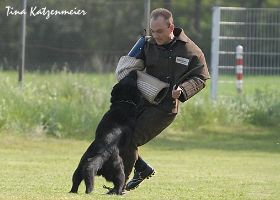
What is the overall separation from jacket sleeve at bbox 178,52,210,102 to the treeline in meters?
9.28

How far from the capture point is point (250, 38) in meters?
20.7

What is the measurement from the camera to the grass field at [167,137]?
12.0 metres

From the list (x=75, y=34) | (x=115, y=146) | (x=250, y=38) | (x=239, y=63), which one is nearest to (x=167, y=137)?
(x=75, y=34)

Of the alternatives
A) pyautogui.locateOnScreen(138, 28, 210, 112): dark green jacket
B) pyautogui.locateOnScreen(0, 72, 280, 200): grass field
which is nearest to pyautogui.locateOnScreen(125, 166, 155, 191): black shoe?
pyautogui.locateOnScreen(0, 72, 280, 200): grass field

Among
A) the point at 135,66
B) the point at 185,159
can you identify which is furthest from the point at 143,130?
the point at 185,159

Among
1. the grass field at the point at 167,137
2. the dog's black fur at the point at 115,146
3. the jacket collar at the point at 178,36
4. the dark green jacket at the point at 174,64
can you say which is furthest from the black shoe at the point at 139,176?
the jacket collar at the point at 178,36

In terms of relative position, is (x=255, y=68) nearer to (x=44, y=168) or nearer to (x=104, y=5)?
(x=104, y=5)

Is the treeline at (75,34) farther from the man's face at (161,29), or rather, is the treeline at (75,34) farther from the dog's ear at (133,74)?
the man's face at (161,29)

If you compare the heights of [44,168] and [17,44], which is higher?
[17,44]

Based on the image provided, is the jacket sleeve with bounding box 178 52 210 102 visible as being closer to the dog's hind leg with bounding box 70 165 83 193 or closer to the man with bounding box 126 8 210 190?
the man with bounding box 126 8 210 190

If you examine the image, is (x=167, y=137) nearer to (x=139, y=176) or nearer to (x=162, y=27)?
(x=139, y=176)

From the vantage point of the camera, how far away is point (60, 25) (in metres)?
18.5

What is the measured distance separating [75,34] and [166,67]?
976 centimetres

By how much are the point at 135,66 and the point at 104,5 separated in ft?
32.2
